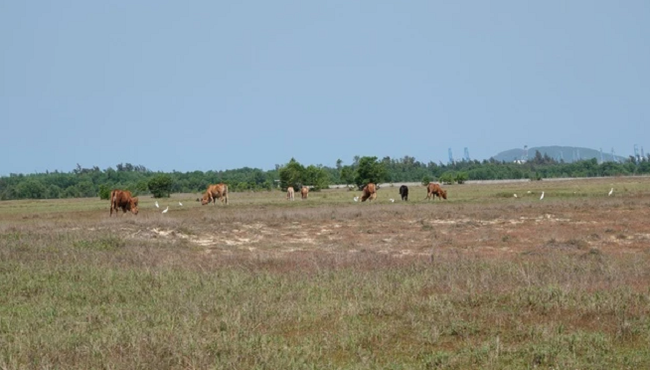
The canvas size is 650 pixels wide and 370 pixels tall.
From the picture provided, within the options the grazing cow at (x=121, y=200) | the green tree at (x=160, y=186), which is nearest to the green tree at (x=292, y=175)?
the green tree at (x=160, y=186)

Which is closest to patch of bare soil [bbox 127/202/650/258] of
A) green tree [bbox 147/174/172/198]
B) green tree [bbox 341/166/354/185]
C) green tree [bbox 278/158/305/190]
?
green tree [bbox 147/174/172/198]

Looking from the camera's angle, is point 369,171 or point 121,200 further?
point 369,171

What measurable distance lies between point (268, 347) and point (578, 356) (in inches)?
145

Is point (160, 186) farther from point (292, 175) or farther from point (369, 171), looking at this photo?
point (369, 171)

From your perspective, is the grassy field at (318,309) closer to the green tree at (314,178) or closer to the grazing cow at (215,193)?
the grazing cow at (215,193)

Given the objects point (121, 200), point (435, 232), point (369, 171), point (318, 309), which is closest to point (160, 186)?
point (369, 171)

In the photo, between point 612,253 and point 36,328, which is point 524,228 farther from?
point 36,328

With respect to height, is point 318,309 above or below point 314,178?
below

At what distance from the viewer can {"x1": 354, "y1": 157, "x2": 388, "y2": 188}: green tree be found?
339 feet

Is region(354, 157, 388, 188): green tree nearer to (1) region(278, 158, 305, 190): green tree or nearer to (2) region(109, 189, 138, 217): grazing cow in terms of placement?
(1) region(278, 158, 305, 190): green tree

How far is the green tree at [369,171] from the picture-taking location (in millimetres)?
103250

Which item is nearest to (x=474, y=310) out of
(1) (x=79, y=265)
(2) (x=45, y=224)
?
(1) (x=79, y=265)

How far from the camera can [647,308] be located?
995 centimetres

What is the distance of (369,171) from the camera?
103562 millimetres
